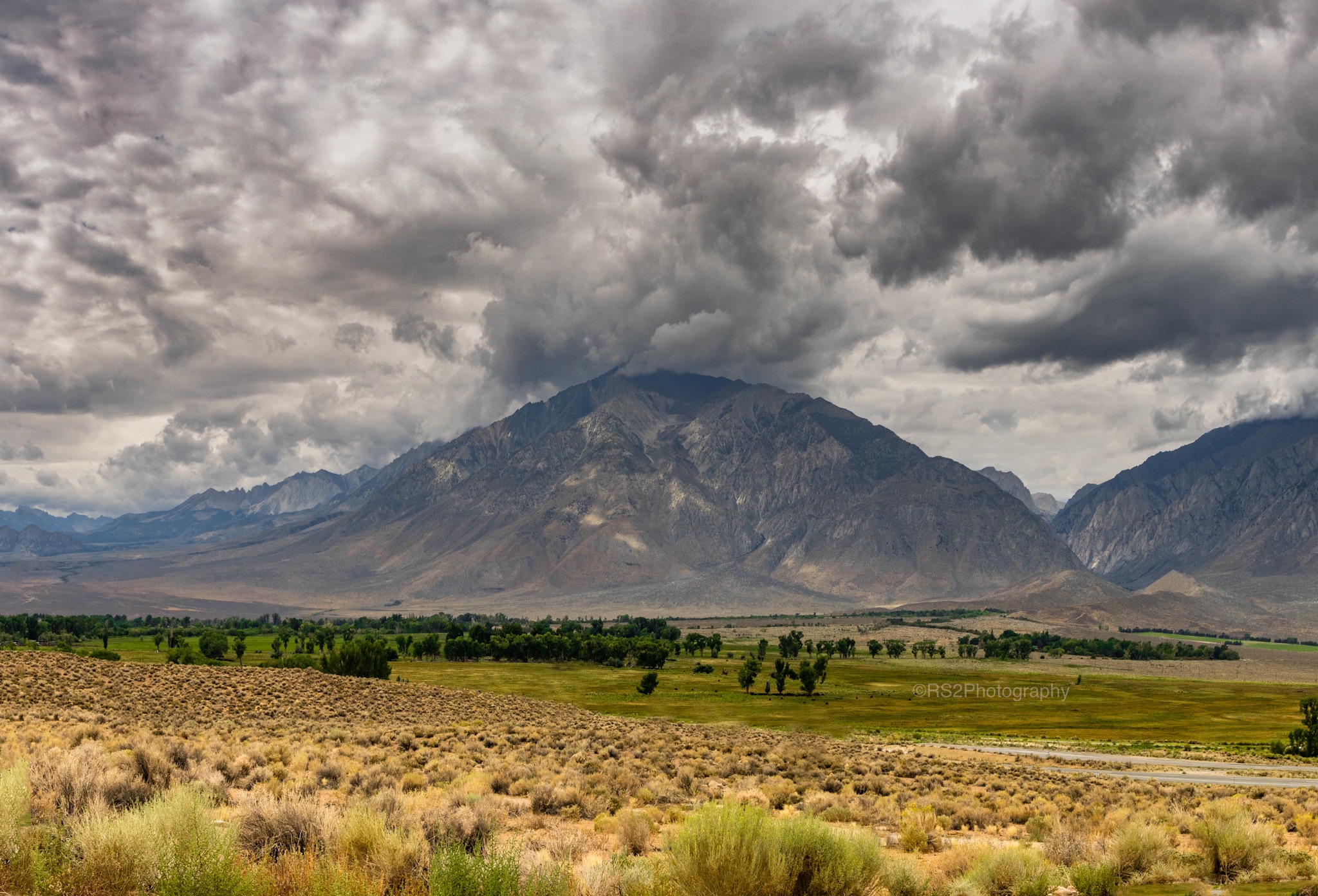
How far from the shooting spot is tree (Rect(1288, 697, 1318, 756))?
7081cm

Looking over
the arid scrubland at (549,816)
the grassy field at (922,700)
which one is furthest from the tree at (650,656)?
the arid scrubland at (549,816)

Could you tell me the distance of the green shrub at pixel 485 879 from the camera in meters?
10.4

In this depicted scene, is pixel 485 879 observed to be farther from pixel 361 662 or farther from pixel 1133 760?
pixel 361 662

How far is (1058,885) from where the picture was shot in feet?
50.9

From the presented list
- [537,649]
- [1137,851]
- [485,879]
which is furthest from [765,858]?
[537,649]

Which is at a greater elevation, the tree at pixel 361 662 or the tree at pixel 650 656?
the tree at pixel 361 662

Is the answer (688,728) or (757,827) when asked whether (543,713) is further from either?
(757,827)

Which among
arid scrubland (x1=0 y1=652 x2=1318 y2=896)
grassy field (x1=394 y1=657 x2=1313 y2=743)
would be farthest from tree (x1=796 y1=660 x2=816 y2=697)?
arid scrubland (x1=0 y1=652 x2=1318 y2=896)

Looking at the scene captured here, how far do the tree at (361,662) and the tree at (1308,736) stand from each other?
91.3 meters

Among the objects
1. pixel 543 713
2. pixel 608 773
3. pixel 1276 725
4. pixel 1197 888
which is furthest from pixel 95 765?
pixel 1276 725

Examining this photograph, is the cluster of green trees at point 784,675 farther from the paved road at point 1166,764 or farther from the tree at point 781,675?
the paved road at point 1166,764

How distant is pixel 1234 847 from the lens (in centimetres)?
1695

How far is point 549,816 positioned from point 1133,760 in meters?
58.8

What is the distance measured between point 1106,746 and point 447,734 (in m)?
65.6
